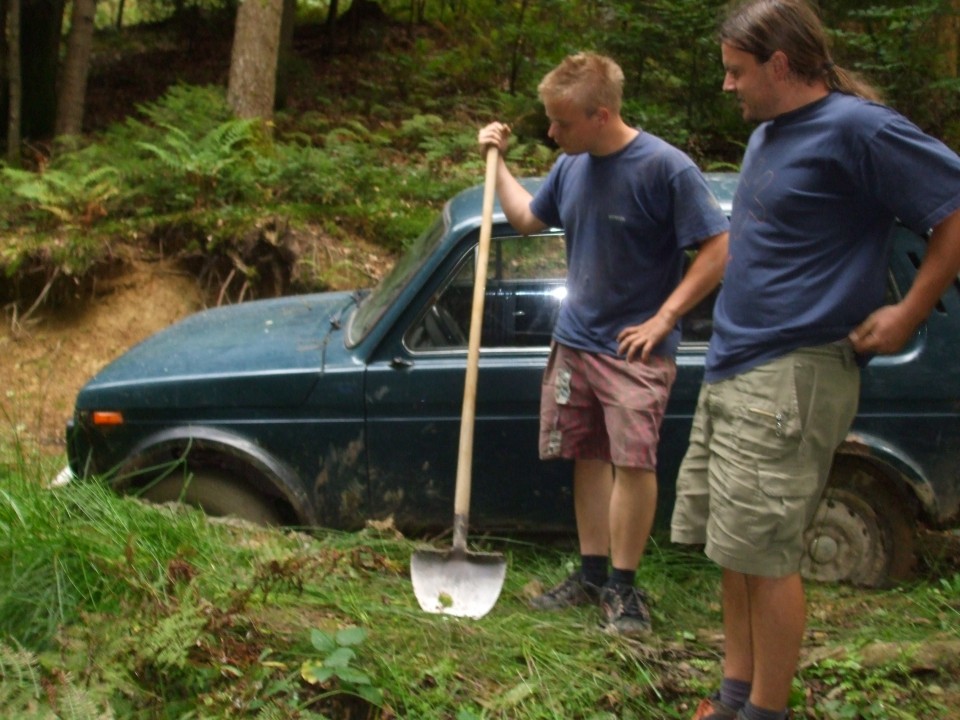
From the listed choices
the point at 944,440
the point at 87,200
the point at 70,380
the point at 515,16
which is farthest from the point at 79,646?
the point at 515,16

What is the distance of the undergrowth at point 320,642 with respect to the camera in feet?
9.71

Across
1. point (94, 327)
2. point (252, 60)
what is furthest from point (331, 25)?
point (94, 327)

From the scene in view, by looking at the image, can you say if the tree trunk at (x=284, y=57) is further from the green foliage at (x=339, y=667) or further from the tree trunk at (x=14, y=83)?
the green foliage at (x=339, y=667)

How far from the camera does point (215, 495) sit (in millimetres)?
4285

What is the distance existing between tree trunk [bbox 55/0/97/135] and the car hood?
679 cm

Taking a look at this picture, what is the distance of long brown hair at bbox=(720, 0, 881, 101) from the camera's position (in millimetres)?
2551

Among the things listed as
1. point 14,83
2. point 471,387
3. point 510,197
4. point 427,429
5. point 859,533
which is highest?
point 14,83

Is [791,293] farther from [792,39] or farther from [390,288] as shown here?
[390,288]

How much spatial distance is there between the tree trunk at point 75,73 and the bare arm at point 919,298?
9.75 metres

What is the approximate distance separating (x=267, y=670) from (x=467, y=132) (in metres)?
8.21

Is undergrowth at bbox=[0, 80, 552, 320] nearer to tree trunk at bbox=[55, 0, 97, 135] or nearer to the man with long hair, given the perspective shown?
tree trunk at bbox=[55, 0, 97, 135]

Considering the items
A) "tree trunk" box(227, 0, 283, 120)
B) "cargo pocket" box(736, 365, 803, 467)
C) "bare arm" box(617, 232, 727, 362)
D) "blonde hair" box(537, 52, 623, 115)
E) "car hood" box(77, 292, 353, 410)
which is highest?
"tree trunk" box(227, 0, 283, 120)

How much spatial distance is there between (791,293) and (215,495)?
2.66 metres

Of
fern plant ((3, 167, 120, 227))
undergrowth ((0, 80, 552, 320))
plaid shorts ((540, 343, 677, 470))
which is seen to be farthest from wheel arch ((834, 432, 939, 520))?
fern plant ((3, 167, 120, 227))
